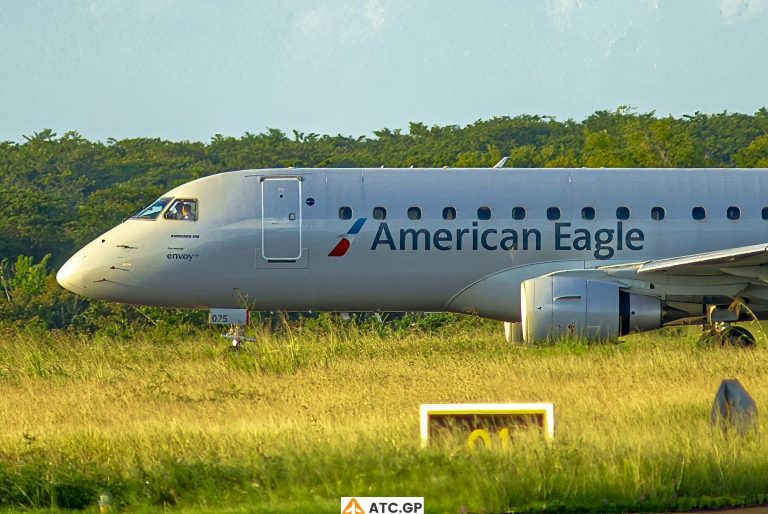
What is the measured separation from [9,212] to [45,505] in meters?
46.3

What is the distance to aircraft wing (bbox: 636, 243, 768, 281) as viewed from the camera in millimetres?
20844

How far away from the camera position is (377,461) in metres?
11.6

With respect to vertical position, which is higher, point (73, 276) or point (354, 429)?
point (73, 276)

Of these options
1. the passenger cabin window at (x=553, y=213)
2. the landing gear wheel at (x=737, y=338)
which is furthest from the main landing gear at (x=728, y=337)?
the passenger cabin window at (x=553, y=213)

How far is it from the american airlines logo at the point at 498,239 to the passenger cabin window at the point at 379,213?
10 centimetres

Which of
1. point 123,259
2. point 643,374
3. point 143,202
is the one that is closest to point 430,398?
point 643,374

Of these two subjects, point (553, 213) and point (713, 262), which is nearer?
point (713, 262)

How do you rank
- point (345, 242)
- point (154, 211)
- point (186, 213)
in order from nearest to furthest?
1. point (345, 242)
2. point (186, 213)
3. point (154, 211)

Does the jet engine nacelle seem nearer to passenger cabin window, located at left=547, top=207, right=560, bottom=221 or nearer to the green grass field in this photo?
the green grass field

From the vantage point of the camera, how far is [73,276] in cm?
2278

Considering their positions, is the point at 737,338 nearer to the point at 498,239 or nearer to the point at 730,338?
the point at 730,338

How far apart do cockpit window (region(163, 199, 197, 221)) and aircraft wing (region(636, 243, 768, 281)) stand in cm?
739

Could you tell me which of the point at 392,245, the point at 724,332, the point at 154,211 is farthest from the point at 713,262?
the point at 154,211

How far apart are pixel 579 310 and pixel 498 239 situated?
6.76 ft
